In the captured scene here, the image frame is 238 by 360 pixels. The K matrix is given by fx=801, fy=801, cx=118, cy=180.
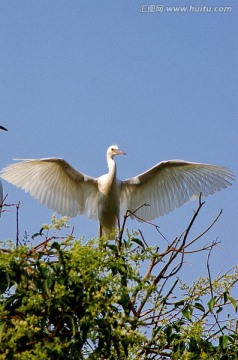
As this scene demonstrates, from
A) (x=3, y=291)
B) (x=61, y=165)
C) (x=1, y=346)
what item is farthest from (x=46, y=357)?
(x=61, y=165)

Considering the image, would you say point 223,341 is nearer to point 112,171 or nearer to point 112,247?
point 112,247

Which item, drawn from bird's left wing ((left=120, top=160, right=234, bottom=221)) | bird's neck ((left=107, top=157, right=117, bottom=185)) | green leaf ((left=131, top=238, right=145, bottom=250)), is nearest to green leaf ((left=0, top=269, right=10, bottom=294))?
green leaf ((left=131, top=238, right=145, bottom=250))

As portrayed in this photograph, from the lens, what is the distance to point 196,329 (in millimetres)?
3539

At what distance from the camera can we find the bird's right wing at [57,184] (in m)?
7.77

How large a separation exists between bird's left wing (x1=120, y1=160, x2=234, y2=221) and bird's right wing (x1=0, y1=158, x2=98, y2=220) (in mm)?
382

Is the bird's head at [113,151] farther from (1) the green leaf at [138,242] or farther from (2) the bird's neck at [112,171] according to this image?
(1) the green leaf at [138,242]

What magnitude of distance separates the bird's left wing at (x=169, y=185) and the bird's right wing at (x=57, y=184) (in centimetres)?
38

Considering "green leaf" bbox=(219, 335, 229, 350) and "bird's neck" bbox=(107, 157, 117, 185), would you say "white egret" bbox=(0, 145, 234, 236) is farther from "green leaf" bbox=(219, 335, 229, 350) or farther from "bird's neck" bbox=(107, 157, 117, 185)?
"green leaf" bbox=(219, 335, 229, 350)

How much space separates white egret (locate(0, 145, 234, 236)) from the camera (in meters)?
7.84

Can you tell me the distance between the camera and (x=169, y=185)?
829 cm

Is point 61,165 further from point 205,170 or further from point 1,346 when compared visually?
point 1,346

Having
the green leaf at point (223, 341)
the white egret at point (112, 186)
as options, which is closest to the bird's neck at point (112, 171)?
the white egret at point (112, 186)

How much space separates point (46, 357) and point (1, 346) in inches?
7.8

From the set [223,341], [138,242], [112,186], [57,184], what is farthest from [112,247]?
[57,184]
